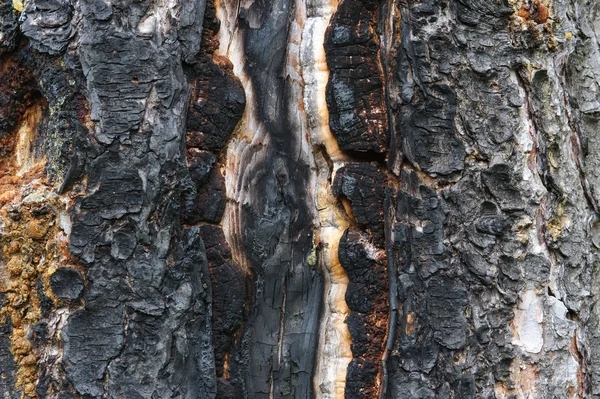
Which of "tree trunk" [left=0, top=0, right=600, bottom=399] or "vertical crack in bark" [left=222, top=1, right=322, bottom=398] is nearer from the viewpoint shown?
"tree trunk" [left=0, top=0, right=600, bottom=399]

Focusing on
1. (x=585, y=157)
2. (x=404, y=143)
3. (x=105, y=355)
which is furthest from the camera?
(x=585, y=157)

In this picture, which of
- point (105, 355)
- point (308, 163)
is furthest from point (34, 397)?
point (308, 163)

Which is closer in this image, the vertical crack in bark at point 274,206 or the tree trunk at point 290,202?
the tree trunk at point 290,202

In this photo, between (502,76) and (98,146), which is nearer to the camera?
(98,146)

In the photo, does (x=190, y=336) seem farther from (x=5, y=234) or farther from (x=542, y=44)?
(x=542, y=44)

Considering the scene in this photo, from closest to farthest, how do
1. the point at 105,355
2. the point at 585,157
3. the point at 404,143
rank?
the point at 105,355, the point at 404,143, the point at 585,157

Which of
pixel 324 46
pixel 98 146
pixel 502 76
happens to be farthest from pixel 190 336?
pixel 502 76

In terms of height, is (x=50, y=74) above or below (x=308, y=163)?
above

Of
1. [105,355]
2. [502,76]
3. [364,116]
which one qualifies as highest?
[502,76]
